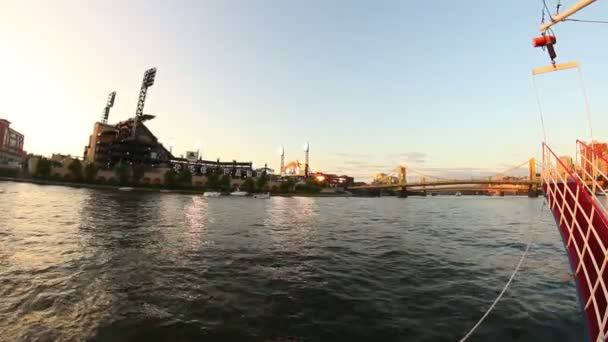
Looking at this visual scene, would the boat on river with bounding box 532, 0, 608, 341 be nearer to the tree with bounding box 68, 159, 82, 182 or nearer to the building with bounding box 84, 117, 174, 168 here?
the tree with bounding box 68, 159, 82, 182

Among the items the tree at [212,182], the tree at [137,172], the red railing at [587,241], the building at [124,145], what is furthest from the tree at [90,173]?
the red railing at [587,241]

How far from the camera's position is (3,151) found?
133250mm

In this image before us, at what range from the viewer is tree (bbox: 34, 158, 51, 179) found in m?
116

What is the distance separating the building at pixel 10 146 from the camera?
13075 cm

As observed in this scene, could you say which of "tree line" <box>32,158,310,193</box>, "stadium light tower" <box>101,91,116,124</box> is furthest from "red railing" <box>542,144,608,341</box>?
"stadium light tower" <box>101,91,116,124</box>

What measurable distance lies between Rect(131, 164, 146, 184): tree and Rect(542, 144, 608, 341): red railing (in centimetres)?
14611

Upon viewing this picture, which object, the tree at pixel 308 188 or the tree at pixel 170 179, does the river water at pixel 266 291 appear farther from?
the tree at pixel 308 188

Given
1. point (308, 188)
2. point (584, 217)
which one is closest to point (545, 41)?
point (584, 217)

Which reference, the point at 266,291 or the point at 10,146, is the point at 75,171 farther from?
the point at 266,291

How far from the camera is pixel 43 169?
382 feet

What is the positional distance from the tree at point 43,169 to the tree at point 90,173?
471 inches

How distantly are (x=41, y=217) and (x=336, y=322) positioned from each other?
1313 inches

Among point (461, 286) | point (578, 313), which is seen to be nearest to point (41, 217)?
point (461, 286)

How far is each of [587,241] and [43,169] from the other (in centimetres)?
15362
